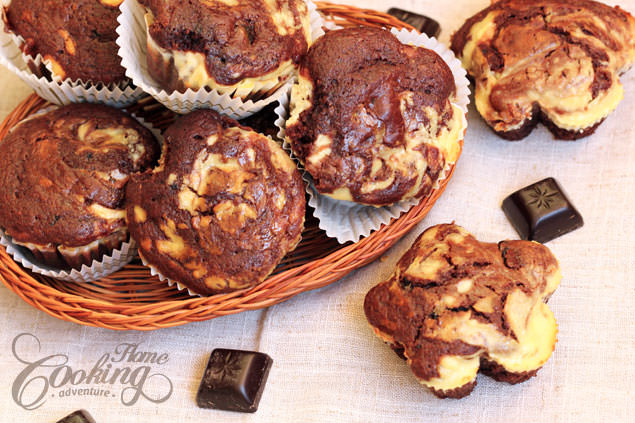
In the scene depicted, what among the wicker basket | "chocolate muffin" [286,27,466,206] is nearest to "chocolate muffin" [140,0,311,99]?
"chocolate muffin" [286,27,466,206]

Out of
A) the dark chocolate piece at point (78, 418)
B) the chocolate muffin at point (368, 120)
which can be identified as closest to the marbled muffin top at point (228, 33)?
the chocolate muffin at point (368, 120)

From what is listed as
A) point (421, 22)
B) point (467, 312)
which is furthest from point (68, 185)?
point (421, 22)

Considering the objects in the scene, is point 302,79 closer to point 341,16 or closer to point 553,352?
point 341,16

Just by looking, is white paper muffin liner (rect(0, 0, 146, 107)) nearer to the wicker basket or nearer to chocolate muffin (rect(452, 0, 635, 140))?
the wicker basket

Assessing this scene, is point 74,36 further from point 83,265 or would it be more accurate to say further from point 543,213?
point 543,213

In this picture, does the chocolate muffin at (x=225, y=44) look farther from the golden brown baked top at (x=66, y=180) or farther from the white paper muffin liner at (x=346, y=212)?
the golden brown baked top at (x=66, y=180)

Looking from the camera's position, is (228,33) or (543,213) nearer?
(228,33)
